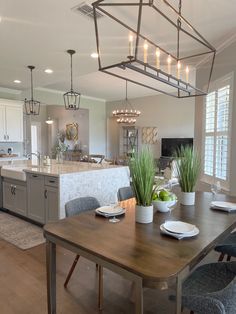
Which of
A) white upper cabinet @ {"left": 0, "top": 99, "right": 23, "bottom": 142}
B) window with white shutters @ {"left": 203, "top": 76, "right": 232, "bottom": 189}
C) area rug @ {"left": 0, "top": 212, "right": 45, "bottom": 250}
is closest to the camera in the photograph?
area rug @ {"left": 0, "top": 212, "right": 45, "bottom": 250}

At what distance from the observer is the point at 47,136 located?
11922 mm

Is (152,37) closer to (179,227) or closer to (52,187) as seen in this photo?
(52,187)

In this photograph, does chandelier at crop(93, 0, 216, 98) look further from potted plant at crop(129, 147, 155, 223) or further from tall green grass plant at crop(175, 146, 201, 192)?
potted plant at crop(129, 147, 155, 223)

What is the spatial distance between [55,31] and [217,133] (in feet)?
9.56

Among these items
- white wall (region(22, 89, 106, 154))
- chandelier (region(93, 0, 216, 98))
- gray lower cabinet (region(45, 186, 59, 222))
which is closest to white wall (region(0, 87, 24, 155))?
white wall (region(22, 89, 106, 154))

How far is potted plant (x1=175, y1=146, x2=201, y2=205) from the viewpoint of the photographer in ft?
7.72

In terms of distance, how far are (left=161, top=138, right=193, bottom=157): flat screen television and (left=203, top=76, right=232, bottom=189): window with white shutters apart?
4.43m

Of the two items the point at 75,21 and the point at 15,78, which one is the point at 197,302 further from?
the point at 15,78

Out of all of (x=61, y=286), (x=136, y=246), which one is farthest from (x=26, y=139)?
(x=136, y=246)

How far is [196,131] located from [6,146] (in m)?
5.20

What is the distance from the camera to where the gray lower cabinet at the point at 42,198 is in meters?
3.66

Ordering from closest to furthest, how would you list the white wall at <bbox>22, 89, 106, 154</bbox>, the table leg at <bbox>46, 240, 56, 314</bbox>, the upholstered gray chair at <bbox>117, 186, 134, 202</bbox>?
1. the table leg at <bbox>46, 240, 56, 314</bbox>
2. the upholstered gray chair at <bbox>117, 186, 134, 202</bbox>
3. the white wall at <bbox>22, 89, 106, 154</bbox>

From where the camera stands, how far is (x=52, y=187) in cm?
368

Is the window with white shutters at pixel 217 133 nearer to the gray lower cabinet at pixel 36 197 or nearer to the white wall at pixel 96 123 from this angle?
the gray lower cabinet at pixel 36 197
